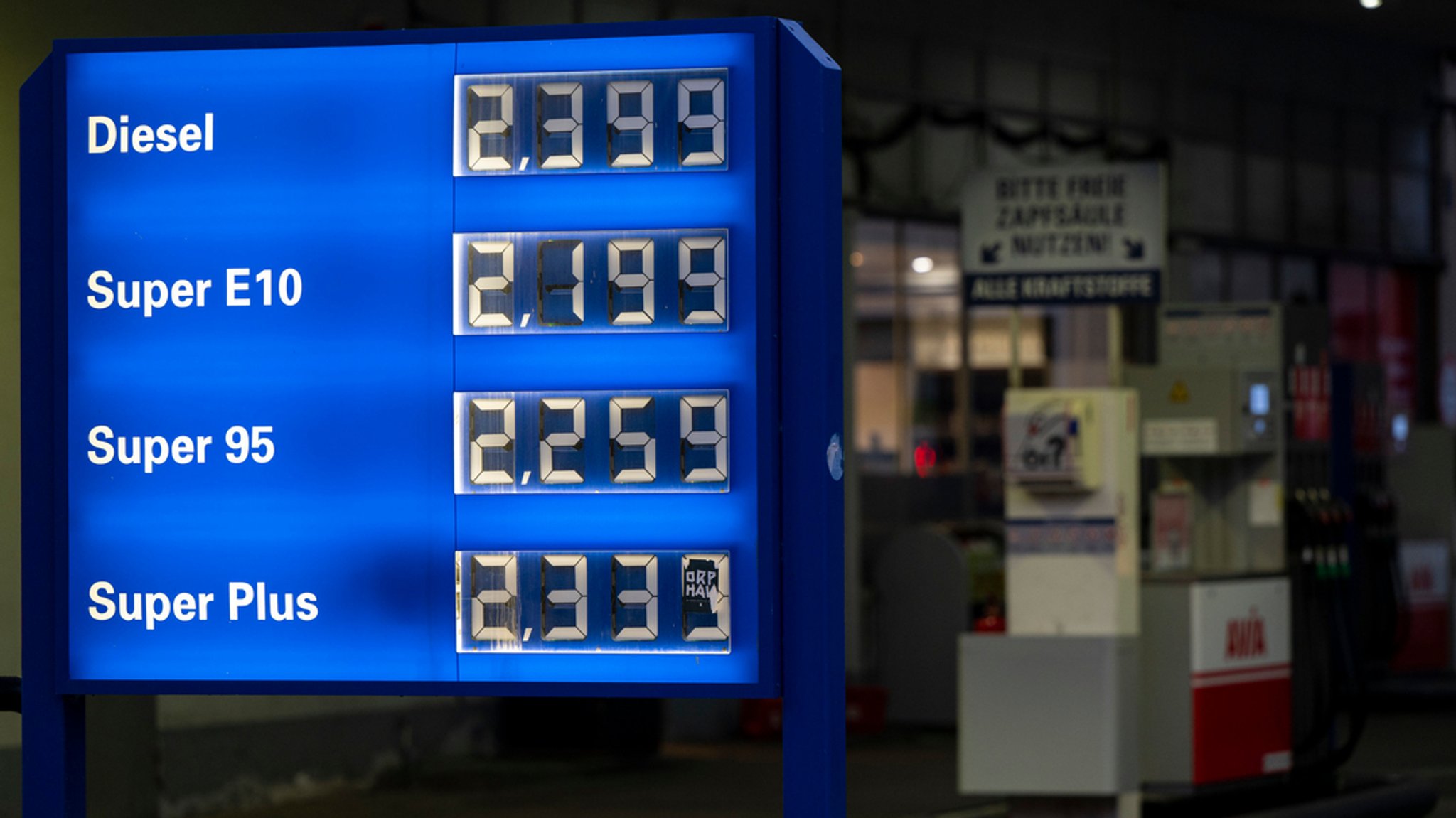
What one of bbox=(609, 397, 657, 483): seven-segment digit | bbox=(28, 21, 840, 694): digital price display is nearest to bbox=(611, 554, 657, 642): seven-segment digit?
bbox=(28, 21, 840, 694): digital price display

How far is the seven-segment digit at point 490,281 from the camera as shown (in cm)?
498

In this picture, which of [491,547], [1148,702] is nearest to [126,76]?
[491,547]

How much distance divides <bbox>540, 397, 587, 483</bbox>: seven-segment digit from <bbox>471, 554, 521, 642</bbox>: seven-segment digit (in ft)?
0.77

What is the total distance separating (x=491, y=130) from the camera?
500 centimetres

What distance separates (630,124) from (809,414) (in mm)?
833

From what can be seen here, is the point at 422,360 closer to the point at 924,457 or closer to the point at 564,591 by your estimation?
the point at 564,591

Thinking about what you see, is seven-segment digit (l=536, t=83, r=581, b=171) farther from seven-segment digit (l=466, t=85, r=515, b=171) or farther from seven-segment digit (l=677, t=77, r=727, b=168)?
seven-segment digit (l=677, t=77, r=727, b=168)

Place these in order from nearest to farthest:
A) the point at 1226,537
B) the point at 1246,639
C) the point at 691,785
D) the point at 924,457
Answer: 1. the point at 1246,639
2. the point at 1226,537
3. the point at 691,785
4. the point at 924,457

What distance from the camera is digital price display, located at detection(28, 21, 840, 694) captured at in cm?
489

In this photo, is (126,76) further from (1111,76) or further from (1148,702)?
(1111,76)

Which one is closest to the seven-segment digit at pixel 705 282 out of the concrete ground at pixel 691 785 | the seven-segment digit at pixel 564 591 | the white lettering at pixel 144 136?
the seven-segment digit at pixel 564 591

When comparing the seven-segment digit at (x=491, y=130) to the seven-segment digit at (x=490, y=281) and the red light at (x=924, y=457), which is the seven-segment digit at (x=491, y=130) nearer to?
the seven-segment digit at (x=490, y=281)

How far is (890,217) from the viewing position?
17.6 meters

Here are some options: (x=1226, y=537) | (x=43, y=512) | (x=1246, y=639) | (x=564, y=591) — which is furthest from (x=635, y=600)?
(x=1226, y=537)
